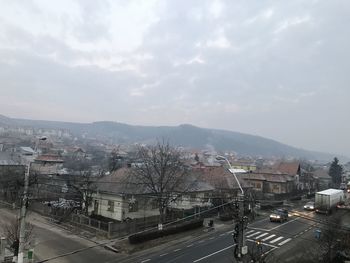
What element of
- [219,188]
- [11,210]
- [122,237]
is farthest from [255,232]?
[11,210]

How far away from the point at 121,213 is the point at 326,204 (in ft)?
115

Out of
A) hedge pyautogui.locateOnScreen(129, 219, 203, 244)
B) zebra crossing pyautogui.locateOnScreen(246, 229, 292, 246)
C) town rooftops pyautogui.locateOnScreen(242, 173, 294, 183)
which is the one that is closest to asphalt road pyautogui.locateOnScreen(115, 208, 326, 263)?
zebra crossing pyautogui.locateOnScreen(246, 229, 292, 246)

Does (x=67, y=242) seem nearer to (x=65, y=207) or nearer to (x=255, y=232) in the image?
(x=65, y=207)

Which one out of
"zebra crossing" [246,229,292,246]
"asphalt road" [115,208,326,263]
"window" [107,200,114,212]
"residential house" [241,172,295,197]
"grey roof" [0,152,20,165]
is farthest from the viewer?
"residential house" [241,172,295,197]

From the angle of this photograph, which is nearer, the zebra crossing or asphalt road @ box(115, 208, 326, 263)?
asphalt road @ box(115, 208, 326, 263)

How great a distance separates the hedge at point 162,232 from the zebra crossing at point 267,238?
6750mm

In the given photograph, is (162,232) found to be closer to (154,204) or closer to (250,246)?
(250,246)

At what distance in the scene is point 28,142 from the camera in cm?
15888

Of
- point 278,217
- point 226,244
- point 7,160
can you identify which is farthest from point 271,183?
point 7,160

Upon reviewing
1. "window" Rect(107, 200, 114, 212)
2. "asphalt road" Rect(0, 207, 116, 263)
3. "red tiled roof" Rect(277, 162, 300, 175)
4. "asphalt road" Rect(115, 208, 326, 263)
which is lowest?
"asphalt road" Rect(0, 207, 116, 263)

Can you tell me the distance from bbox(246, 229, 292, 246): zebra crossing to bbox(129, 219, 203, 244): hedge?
6750 millimetres

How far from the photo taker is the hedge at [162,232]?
35175 millimetres

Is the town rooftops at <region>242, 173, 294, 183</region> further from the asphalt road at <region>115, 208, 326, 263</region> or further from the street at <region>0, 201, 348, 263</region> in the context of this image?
the street at <region>0, 201, 348, 263</region>

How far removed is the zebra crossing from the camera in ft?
121
